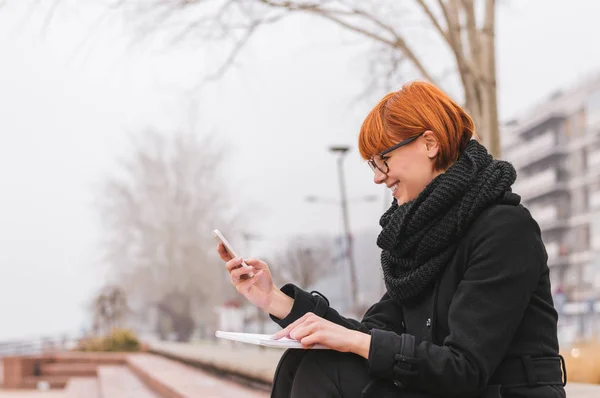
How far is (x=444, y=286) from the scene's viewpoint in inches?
63.0

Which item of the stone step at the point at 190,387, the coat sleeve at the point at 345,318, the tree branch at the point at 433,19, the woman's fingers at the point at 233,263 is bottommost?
the stone step at the point at 190,387

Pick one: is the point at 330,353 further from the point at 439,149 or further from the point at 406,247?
the point at 439,149

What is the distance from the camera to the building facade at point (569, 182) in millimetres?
51656

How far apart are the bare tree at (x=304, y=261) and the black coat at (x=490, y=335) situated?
25.5 m

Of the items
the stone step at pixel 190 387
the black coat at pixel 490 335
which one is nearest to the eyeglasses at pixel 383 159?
the black coat at pixel 490 335

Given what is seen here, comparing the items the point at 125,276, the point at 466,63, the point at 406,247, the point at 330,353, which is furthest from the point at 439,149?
the point at 125,276

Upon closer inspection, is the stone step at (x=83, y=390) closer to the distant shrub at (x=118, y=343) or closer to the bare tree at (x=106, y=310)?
the distant shrub at (x=118, y=343)

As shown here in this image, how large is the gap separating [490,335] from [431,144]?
1.38 ft

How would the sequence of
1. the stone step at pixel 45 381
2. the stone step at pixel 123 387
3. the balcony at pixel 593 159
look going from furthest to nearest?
the balcony at pixel 593 159 < the stone step at pixel 45 381 < the stone step at pixel 123 387

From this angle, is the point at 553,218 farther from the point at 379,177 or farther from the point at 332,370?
the point at 332,370

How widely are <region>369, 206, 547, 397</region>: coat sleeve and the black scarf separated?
0.05m

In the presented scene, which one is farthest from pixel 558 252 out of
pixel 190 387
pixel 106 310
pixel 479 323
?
pixel 479 323

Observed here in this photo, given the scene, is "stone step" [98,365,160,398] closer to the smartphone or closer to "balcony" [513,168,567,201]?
the smartphone

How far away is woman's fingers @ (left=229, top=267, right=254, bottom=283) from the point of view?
196 centimetres
